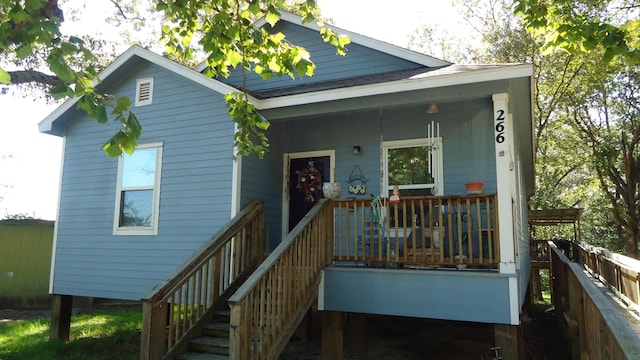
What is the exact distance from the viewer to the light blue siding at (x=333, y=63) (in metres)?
8.40

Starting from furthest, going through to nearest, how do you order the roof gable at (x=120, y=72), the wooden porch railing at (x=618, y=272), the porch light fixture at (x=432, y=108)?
the roof gable at (x=120, y=72) → the wooden porch railing at (x=618, y=272) → the porch light fixture at (x=432, y=108)

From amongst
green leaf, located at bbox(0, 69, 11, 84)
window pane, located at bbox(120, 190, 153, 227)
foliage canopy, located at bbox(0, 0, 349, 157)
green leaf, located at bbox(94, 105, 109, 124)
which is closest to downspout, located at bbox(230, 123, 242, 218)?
foliage canopy, located at bbox(0, 0, 349, 157)

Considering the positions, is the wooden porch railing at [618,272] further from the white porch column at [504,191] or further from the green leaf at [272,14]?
the green leaf at [272,14]

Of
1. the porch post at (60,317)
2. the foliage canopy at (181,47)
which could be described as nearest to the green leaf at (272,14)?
the foliage canopy at (181,47)

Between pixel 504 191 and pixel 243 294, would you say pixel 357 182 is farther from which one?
pixel 243 294

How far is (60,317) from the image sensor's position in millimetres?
8578

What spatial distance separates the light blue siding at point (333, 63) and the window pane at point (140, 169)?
2397 mm

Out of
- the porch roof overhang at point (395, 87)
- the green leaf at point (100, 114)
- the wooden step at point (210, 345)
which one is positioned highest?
the porch roof overhang at point (395, 87)

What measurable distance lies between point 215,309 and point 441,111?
181 inches

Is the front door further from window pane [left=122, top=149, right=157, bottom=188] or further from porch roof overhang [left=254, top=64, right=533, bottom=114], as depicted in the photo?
window pane [left=122, top=149, right=157, bottom=188]

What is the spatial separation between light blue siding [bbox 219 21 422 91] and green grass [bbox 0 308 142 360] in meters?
5.46

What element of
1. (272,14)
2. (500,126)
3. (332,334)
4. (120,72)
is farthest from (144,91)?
(500,126)

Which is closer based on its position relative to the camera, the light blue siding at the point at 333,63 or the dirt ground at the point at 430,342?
the dirt ground at the point at 430,342

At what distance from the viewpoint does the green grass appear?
7652 millimetres
